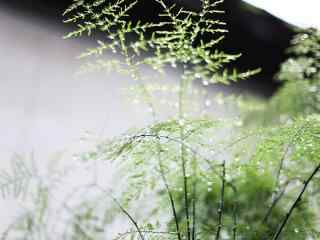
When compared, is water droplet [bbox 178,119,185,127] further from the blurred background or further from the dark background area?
the dark background area

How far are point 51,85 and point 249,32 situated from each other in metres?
1.30

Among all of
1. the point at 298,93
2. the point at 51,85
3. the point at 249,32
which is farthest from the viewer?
the point at 249,32

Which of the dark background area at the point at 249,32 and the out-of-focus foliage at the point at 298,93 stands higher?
the dark background area at the point at 249,32

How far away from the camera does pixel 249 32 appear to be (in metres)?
3.15

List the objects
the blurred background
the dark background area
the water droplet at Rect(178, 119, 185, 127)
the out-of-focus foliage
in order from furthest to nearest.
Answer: the out-of-focus foliage, the dark background area, the blurred background, the water droplet at Rect(178, 119, 185, 127)

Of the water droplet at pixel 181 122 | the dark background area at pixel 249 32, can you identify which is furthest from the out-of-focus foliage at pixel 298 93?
the water droplet at pixel 181 122

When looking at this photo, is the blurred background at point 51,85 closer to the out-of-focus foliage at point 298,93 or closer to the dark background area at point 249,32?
the dark background area at point 249,32

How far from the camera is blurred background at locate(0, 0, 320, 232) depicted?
2223mm

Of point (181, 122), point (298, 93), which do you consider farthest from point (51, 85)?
point (298, 93)

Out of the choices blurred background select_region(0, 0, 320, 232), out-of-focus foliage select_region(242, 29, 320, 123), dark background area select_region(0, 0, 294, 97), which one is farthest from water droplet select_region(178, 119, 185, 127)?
out-of-focus foliage select_region(242, 29, 320, 123)

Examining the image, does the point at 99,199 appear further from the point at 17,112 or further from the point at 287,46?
the point at 287,46

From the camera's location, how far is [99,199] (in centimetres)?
190

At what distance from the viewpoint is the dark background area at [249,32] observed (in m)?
2.43

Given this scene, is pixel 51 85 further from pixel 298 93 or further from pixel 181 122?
pixel 298 93
